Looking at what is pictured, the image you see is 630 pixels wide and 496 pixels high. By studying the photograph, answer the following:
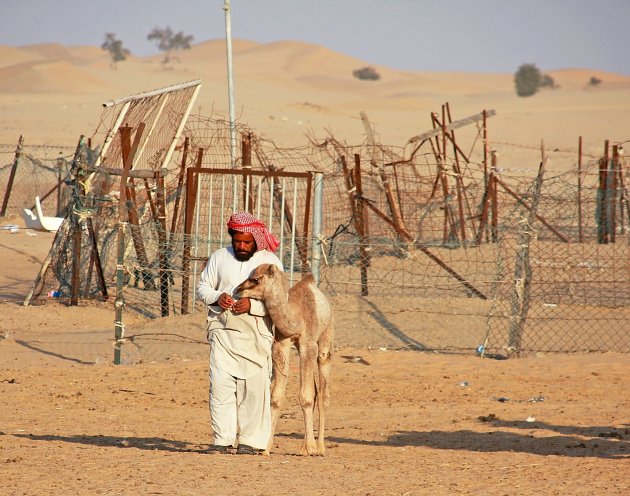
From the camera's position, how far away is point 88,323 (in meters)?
13.1

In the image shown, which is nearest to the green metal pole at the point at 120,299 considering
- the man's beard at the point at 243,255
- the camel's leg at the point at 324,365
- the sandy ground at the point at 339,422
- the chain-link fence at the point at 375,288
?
the chain-link fence at the point at 375,288

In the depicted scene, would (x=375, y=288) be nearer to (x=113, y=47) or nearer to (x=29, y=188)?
(x=29, y=188)

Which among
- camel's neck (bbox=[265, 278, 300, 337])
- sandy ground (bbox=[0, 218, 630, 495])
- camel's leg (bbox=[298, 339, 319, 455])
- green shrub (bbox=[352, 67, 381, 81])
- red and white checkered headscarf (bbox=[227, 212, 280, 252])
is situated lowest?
sandy ground (bbox=[0, 218, 630, 495])

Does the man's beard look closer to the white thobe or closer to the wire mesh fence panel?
the white thobe

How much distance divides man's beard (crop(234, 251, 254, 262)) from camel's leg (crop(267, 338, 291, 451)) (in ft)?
2.07

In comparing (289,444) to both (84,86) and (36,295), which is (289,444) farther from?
(84,86)

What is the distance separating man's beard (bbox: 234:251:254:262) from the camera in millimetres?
7004

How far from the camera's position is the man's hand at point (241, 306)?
6918mm

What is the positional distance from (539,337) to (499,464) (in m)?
5.79

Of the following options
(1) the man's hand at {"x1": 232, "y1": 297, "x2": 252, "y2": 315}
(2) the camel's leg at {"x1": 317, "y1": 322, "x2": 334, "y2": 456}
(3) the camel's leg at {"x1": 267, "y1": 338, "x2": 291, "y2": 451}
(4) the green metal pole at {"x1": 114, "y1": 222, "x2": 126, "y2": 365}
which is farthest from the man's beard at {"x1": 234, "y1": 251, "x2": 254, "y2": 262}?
(4) the green metal pole at {"x1": 114, "y1": 222, "x2": 126, "y2": 365}

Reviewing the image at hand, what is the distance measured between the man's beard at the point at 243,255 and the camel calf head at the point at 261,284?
0.14m

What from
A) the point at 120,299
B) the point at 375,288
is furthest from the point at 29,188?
the point at 120,299

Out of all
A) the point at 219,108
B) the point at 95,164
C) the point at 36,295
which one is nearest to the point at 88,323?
the point at 36,295

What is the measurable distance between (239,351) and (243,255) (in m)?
0.65
